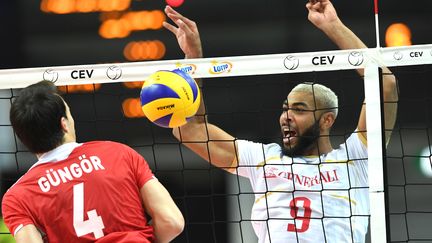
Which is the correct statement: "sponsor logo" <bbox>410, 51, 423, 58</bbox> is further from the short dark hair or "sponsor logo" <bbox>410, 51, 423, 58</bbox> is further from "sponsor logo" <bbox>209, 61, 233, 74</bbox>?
the short dark hair

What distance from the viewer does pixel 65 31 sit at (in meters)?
7.77

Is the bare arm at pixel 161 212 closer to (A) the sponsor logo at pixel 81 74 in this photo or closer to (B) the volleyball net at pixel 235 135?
(A) the sponsor logo at pixel 81 74

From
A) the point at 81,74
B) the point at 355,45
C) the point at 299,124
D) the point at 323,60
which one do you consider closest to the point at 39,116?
the point at 81,74

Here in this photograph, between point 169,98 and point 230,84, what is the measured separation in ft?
10.5

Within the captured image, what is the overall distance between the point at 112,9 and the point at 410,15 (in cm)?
254

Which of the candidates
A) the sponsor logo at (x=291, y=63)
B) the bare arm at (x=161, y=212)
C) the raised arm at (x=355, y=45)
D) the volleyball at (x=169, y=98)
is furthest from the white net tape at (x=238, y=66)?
the bare arm at (x=161, y=212)

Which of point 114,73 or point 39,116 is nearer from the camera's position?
point 39,116

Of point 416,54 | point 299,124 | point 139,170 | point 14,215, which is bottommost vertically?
point 14,215

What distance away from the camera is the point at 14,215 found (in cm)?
362

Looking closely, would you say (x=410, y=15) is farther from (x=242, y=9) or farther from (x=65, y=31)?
(x=65, y=31)

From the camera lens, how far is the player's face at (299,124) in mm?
5078

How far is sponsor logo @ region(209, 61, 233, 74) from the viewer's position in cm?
484

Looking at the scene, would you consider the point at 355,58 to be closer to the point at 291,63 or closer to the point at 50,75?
the point at 291,63

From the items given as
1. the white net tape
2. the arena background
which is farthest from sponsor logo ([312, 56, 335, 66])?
the arena background
